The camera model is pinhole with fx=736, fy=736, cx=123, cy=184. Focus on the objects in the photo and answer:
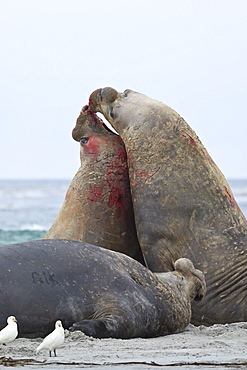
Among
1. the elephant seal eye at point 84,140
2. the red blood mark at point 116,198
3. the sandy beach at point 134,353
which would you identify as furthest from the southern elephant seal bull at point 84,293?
the elephant seal eye at point 84,140

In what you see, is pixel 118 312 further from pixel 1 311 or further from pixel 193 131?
pixel 193 131

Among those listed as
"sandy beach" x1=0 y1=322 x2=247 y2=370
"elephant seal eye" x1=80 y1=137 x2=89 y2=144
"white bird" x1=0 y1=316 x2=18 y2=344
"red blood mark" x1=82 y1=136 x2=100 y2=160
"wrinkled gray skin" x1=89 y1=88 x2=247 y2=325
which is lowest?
"sandy beach" x1=0 y1=322 x2=247 y2=370

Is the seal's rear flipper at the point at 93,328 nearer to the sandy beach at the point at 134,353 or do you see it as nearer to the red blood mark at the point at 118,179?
the sandy beach at the point at 134,353

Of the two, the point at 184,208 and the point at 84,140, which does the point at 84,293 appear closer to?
the point at 184,208

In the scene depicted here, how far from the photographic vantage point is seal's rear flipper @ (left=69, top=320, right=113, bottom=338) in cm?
401

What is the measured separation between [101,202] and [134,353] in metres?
2.76

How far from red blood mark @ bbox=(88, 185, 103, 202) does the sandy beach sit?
7.19 ft

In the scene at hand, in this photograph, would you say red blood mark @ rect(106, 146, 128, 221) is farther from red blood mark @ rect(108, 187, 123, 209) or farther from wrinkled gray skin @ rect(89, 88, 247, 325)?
wrinkled gray skin @ rect(89, 88, 247, 325)

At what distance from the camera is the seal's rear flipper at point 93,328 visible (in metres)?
4.01

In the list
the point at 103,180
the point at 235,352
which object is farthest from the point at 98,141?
the point at 235,352

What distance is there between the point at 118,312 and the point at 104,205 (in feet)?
6.77

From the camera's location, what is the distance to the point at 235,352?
3.64 meters

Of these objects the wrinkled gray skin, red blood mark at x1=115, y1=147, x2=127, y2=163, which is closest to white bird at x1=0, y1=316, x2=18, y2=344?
the wrinkled gray skin

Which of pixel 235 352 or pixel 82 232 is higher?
pixel 82 232
